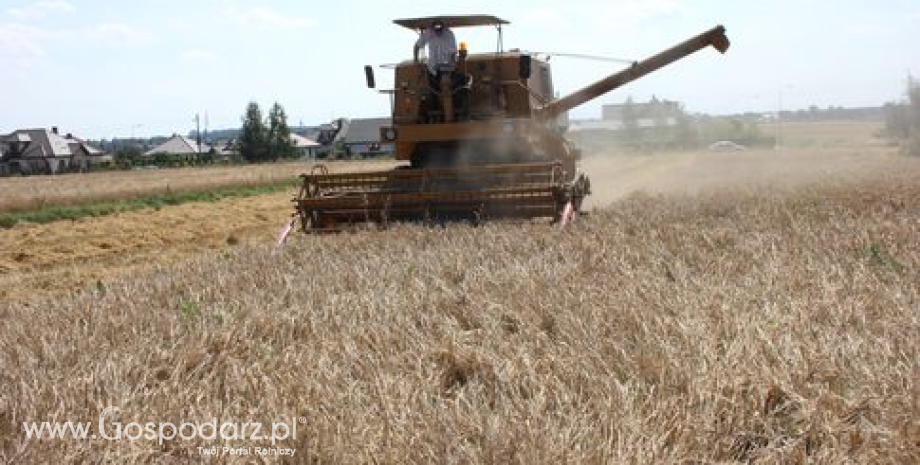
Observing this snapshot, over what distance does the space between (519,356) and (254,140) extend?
83361mm

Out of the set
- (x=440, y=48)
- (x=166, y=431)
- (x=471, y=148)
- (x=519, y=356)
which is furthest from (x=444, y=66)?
(x=166, y=431)

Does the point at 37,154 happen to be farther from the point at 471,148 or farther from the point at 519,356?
the point at 519,356

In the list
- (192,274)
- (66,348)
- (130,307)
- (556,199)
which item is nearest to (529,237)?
(556,199)

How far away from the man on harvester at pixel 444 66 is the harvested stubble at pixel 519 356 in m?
5.24

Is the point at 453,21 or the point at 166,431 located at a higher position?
the point at 453,21

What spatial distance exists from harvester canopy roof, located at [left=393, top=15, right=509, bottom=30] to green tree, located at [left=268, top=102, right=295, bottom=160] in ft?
247

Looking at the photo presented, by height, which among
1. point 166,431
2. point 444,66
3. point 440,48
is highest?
point 440,48

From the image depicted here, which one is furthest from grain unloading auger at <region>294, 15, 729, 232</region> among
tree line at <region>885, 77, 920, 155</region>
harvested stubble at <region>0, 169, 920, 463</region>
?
tree line at <region>885, 77, 920, 155</region>

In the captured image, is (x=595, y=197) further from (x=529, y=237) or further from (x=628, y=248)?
(x=628, y=248)

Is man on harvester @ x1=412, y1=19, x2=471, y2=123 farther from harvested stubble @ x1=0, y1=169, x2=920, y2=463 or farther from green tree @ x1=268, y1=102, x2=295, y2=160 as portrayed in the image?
green tree @ x1=268, y1=102, x2=295, y2=160

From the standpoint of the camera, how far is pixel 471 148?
11.5 m

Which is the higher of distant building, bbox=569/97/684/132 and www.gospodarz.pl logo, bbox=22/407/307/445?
distant building, bbox=569/97/684/132

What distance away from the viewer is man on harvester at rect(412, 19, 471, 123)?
11.3 meters

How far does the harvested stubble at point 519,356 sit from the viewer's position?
8.18 feet
